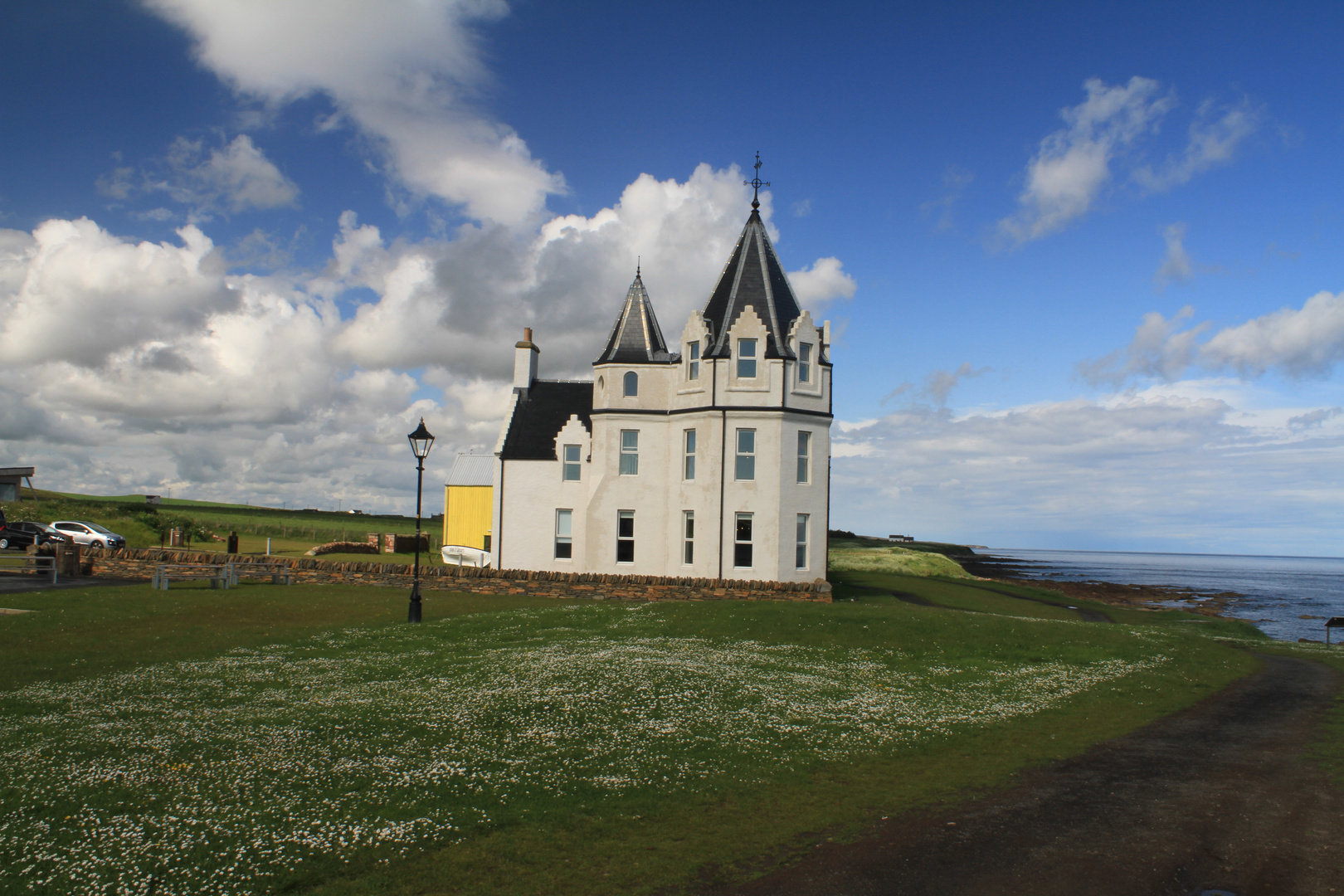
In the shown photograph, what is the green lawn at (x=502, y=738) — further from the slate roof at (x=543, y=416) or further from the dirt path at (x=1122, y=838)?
the slate roof at (x=543, y=416)

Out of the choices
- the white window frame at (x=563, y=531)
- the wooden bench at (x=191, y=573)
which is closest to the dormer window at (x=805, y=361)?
the white window frame at (x=563, y=531)

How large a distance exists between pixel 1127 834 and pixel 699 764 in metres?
4.96

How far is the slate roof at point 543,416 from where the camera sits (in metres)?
40.6

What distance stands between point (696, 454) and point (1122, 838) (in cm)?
2744

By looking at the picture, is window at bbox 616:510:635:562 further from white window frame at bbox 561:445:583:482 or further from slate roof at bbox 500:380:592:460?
slate roof at bbox 500:380:592:460

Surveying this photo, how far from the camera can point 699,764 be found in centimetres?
1046

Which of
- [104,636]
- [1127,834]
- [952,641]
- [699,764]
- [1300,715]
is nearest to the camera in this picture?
[1127,834]

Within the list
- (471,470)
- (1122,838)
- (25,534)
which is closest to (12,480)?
(25,534)

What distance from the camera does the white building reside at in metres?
34.2

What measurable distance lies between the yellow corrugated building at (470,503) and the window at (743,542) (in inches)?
917

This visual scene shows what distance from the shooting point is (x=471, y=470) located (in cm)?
5700

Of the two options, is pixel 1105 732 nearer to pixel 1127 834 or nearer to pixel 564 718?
pixel 1127 834

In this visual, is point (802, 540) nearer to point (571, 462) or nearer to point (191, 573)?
point (571, 462)

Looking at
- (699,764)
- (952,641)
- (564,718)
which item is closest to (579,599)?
(952,641)
